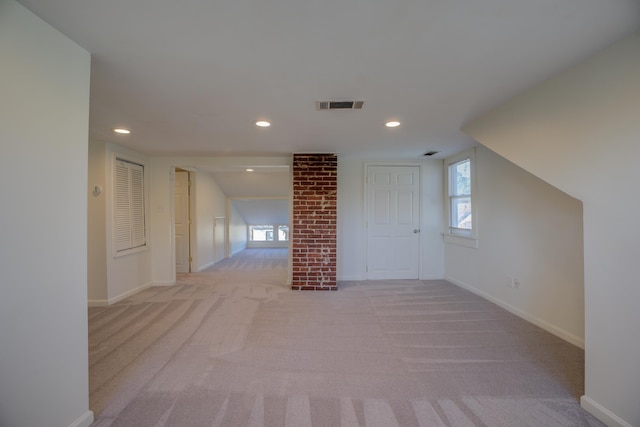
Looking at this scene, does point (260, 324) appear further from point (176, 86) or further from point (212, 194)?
point (212, 194)

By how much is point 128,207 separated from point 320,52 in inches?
144

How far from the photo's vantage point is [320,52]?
152 centimetres

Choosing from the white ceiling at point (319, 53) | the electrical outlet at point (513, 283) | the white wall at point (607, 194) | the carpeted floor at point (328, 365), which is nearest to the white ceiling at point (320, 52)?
the white ceiling at point (319, 53)

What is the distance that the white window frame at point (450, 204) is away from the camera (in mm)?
3842

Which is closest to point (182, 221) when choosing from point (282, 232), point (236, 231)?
point (236, 231)

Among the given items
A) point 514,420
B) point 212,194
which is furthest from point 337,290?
point 212,194

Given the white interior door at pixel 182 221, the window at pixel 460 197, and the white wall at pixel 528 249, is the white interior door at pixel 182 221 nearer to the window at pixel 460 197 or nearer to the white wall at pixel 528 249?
the window at pixel 460 197

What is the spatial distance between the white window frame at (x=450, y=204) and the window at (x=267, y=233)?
5.65 meters

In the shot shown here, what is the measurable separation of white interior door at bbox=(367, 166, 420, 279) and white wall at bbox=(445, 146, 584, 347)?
3.08 feet

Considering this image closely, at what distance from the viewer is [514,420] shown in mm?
1570

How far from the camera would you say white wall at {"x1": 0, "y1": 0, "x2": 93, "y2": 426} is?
3.73 feet

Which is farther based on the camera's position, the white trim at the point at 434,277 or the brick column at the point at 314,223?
the white trim at the point at 434,277

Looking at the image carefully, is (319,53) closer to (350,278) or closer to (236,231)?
(350,278)

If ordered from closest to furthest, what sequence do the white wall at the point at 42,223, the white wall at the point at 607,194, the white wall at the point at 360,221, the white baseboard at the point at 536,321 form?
the white wall at the point at 42,223
the white wall at the point at 607,194
the white baseboard at the point at 536,321
the white wall at the point at 360,221
